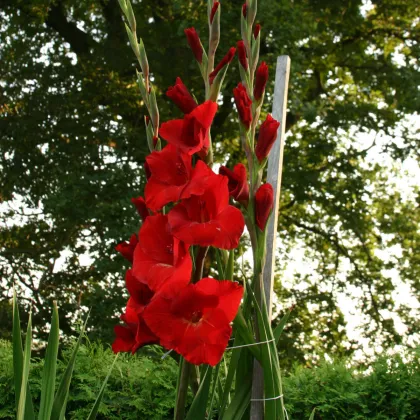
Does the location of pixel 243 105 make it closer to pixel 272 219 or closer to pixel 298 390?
pixel 272 219

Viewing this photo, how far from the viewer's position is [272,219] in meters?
1.79

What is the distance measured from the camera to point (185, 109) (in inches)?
62.4

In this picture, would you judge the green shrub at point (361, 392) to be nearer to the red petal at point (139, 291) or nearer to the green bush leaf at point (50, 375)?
the green bush leaf at point (50, 375)

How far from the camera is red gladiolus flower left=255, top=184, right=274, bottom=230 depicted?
4.98ft

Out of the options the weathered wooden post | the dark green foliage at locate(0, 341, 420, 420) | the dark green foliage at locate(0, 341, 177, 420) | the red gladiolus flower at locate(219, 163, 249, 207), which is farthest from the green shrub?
the red gladiolus flower at locate(219, 163, 249, 207)

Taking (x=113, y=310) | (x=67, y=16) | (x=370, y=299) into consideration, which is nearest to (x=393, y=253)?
(x=370, y=299)

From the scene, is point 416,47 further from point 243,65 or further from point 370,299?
point 243,65

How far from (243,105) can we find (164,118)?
7.47 metres

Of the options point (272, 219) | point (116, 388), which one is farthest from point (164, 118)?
point (272, 219)

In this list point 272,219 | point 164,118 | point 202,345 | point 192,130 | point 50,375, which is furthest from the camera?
point 164,118

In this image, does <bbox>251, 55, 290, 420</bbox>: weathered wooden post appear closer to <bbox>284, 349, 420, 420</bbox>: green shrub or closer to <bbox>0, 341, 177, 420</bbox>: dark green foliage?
<bbox>284, 349, 420, 420</bbox>: green shrub

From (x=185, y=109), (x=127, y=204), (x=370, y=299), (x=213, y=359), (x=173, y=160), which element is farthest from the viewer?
(x=370, y=299)

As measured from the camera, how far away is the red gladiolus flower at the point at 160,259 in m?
1.33

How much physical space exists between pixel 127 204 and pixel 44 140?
2305mm
